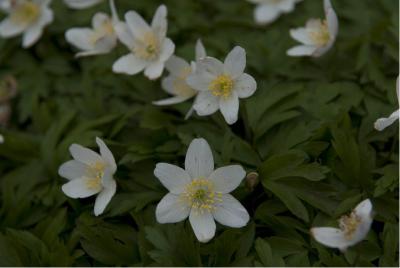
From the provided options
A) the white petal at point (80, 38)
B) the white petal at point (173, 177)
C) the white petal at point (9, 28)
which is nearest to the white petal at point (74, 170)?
the white petal at point (173, 177)

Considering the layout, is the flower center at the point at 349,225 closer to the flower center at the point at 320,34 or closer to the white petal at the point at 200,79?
the white petal at the point at 200,79

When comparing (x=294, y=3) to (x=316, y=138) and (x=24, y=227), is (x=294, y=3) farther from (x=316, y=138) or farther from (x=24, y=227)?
(x=24, y=227)

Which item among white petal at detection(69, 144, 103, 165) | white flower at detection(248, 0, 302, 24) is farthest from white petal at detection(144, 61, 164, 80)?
white flower at detection(248, 0, 302, 24)

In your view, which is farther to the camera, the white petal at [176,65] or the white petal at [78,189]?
the white petal at [176,65]

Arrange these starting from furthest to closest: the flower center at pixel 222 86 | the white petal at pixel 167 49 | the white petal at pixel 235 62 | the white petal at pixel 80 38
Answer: the white petal at pixel 80 38 → the white petal at pixel 167 49 → the flower center at pixel 222 86 → the white petal at pixel 235 62

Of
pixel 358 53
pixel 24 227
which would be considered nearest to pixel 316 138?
pixel 358 53

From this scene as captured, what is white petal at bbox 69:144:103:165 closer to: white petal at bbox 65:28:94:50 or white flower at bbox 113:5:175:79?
white flower at bbox 113:5:175:79
